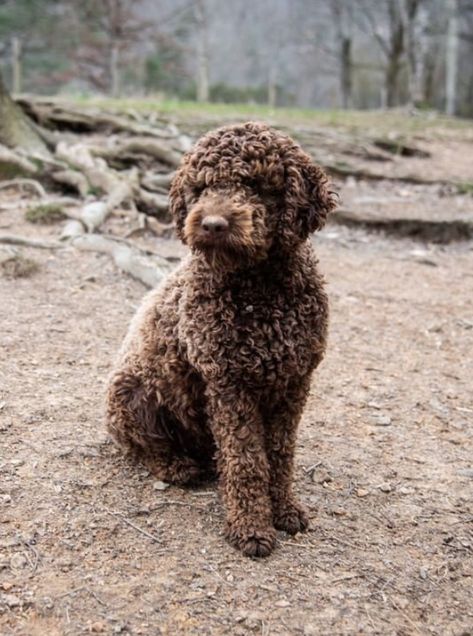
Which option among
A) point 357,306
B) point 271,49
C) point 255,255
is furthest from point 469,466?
point 271,49

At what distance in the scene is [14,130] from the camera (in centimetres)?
959

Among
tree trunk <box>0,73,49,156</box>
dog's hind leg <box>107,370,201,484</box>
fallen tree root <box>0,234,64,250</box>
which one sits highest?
tree trunk <box>0,73,49,156</box>

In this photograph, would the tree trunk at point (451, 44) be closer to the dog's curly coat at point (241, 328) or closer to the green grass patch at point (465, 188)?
the green grass patch at point (465, 188)

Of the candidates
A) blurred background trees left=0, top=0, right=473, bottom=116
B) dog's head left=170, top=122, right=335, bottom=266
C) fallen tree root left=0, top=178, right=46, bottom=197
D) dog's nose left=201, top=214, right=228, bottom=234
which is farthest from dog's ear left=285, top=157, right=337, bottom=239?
blurred background trees left=0, top=0, right=473, bottom=116

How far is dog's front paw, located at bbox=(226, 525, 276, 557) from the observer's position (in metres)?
3.34

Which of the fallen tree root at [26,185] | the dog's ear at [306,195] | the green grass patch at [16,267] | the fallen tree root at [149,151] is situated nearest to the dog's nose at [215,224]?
the dog's ear at [306,195]

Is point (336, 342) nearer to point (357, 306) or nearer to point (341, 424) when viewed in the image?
point (357, 306)

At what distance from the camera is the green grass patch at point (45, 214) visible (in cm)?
811

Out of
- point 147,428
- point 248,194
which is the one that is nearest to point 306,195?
point 248,194

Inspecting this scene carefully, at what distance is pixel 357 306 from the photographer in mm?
6863

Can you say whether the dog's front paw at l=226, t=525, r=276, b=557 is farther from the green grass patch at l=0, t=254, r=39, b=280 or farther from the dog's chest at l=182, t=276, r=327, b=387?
the green grass patch at l=0, t=254, r=39, b=280

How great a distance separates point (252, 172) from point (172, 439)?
4.83ft

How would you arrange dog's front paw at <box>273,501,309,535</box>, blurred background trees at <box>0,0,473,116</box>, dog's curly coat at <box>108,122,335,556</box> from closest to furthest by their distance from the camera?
dog's curly coat at <box>108,122,335,556</box> → dog's front paw at <box>273,501,309,535</box> → blurred background trees at <box>0,0,473,116</box>

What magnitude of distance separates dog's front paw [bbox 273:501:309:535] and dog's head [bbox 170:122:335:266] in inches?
46.3
